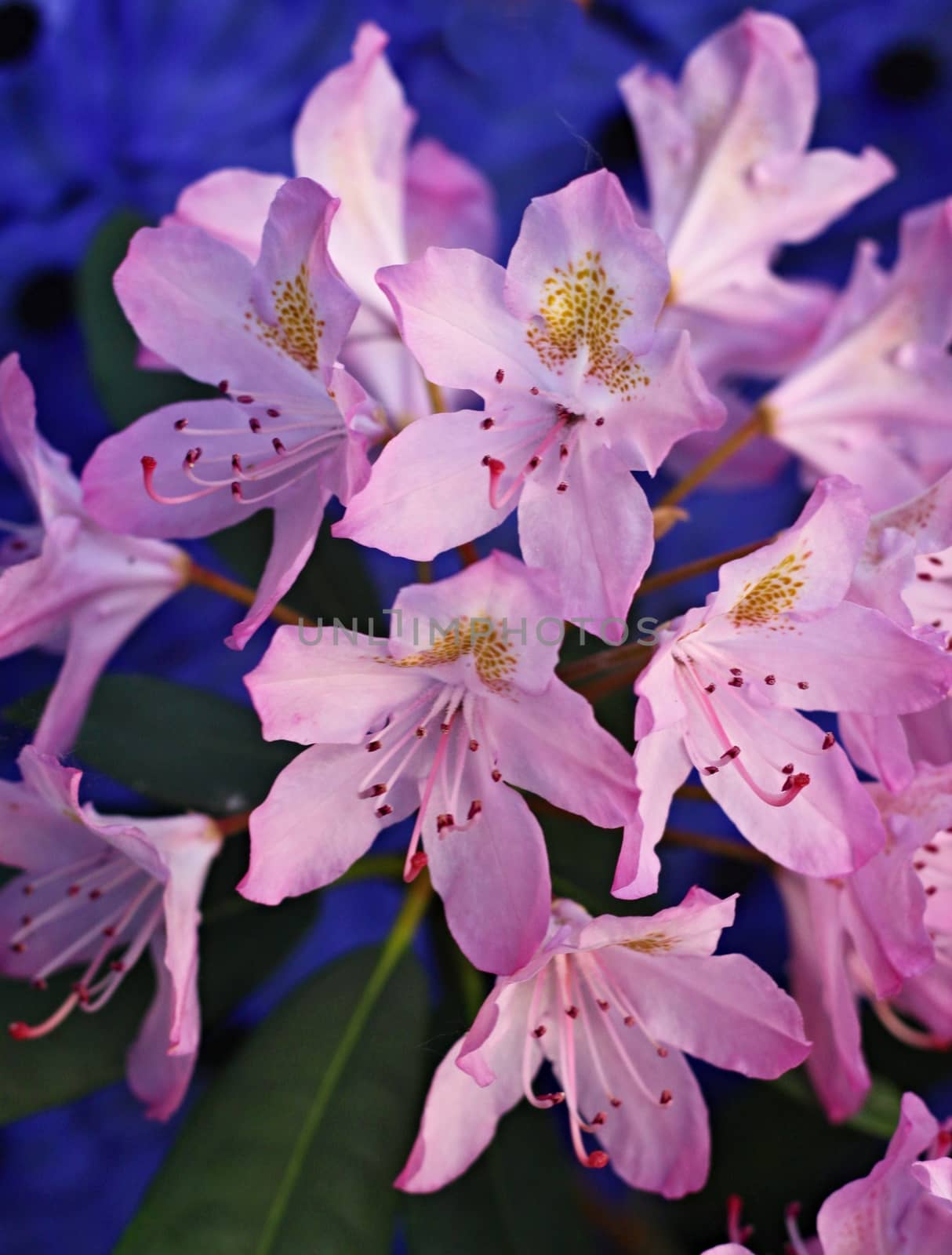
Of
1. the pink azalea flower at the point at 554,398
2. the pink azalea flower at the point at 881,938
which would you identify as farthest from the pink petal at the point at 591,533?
the pink azalea flower at the point at 881,938

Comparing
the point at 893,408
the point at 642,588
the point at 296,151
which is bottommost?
the point at 642,588

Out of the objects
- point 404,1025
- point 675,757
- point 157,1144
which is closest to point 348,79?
point 675,757

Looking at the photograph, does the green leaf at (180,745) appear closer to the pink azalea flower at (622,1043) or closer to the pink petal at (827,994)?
the pink azalea flower at (622,1043)

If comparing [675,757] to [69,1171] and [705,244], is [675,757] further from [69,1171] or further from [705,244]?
[69,1171]

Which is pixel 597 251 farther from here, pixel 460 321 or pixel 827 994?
pixel 827 994

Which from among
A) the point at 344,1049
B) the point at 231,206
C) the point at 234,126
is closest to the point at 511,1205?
the point at 344,1049
